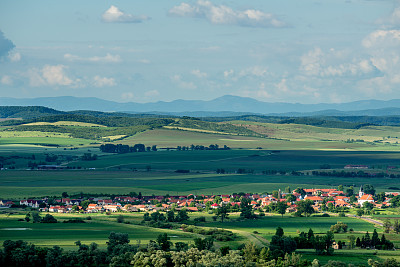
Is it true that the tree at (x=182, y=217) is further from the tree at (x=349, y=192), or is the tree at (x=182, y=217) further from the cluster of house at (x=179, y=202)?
the tree at (x=349, y=192)

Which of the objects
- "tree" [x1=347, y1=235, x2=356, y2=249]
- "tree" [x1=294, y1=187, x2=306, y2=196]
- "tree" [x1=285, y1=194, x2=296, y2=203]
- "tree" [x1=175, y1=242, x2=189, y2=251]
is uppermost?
"tree" [x1=294, y1=187, x2=306, y2=196]

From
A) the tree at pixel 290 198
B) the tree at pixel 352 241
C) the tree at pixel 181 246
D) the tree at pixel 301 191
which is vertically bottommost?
the tree at pixel 352 241

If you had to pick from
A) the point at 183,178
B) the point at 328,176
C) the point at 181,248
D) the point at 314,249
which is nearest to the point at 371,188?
the point at 328,176

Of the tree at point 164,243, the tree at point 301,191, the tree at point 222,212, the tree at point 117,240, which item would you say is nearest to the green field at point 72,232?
the tree at point 117,240

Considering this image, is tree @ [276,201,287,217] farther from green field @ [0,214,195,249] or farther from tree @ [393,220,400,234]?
green field @ [0,214,195,249]

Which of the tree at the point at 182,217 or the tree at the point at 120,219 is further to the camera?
the tree at the point at 182,217

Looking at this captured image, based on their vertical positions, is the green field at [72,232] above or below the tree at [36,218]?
below

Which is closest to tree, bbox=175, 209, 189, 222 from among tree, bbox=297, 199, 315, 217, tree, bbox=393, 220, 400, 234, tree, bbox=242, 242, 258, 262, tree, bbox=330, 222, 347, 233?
tree, bbox=297, 199, 315, 217

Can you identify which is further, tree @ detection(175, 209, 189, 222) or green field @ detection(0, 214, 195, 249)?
tree @ detection(175, 209, 189, 222)

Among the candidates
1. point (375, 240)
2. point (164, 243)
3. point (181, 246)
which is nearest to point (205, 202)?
point (375, 240)

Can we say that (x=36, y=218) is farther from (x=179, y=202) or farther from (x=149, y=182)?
(x=149, y=182)
